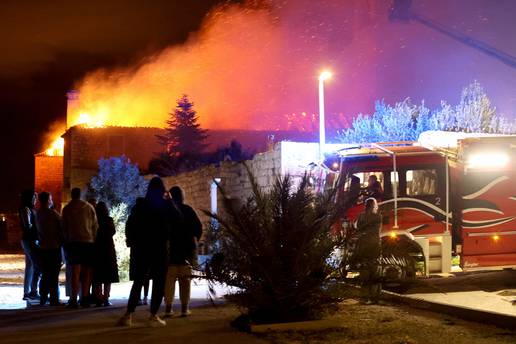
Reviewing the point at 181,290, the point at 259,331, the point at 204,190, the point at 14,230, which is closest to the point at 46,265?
the point at 181,290

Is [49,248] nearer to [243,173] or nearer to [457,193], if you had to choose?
[457,193]

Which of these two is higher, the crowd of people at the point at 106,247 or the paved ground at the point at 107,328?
the crowd of people at the point at 106,247

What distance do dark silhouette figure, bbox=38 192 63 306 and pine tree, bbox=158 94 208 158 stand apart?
1179 inches

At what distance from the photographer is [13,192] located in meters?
58.3

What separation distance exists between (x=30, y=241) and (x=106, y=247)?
55.9 inches

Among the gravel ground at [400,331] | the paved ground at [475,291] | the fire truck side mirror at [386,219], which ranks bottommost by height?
the gravel ground at [400,331]

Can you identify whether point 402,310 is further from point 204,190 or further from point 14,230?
point 14,230

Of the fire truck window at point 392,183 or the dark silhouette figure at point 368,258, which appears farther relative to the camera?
the fire truck window at point 392,183

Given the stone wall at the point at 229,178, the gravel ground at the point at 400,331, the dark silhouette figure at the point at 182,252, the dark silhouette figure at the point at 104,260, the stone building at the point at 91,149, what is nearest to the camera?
the gravel ground at the point at 400,331

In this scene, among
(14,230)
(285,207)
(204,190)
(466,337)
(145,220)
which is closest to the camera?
(466,337)

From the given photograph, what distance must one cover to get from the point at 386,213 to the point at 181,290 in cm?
515

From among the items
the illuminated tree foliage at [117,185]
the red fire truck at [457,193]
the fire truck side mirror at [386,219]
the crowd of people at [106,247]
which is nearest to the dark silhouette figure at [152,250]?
the crowd of people at [106,247]

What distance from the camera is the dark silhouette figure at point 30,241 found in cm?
1054

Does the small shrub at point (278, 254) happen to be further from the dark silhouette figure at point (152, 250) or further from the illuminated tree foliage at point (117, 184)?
the illuminated tree foliage at point (117, 184)
